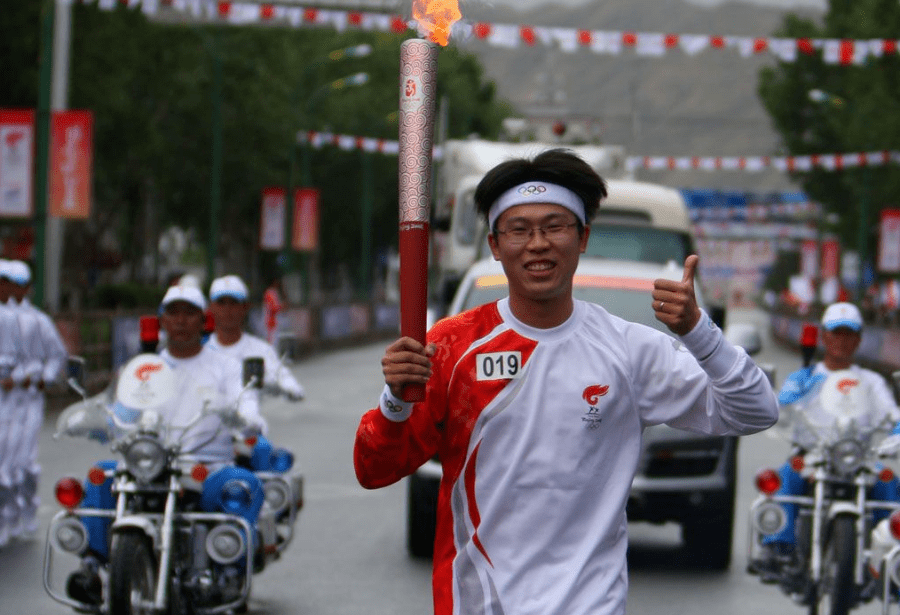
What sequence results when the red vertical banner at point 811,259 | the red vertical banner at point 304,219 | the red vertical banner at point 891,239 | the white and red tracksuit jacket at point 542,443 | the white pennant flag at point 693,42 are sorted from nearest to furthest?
1. the white and red tracksuit jacket at point 542,443
2. the white pennant flag at point 693,42
3. the red vertical banner at point 891,239
4. the red vertical banner at point 304,219
5. the red vertical banner at point 811,259

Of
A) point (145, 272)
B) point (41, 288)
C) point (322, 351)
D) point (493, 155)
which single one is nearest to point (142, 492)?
point (493, 155)

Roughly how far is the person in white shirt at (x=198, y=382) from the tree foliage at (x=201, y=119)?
78.2 ft

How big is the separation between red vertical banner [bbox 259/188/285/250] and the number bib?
36499 millimetres

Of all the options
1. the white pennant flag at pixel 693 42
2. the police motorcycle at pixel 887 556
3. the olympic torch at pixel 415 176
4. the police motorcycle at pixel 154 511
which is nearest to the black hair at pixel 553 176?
the olympic torch at pixel 415 176

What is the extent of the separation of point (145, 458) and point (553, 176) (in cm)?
384

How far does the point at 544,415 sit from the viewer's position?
158 inches

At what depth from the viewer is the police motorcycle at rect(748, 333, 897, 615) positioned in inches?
306

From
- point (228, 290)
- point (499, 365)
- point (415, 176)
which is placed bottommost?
point (228, 290)

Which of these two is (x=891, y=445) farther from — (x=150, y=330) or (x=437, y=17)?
(x=437, y=17)

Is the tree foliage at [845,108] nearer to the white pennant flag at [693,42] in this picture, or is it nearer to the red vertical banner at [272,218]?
the red vertical banner at [272,218]

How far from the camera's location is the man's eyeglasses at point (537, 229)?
4.05 metres

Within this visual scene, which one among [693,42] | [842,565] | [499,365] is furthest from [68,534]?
[693,42]

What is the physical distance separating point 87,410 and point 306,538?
13.1ft

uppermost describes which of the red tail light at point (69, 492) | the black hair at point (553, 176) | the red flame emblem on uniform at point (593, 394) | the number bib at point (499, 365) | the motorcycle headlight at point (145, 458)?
the black hair at point (553, 176)
